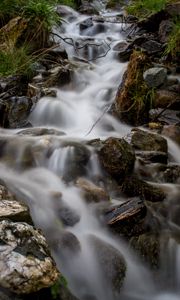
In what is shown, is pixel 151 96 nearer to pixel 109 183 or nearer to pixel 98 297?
pixel 109 183

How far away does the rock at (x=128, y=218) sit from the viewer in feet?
14.1

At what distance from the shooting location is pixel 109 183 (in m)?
5.16

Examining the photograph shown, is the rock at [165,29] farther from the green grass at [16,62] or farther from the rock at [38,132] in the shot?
the rock at [38,132]

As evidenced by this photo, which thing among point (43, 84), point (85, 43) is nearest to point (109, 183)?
point (43, 84)

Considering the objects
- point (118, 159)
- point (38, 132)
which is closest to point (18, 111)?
point (38, 132)

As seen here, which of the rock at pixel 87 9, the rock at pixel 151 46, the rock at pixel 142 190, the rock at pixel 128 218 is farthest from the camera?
the rock at pixel 87 9

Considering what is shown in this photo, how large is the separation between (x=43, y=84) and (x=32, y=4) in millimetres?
2197

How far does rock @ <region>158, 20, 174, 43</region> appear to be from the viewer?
381 inches

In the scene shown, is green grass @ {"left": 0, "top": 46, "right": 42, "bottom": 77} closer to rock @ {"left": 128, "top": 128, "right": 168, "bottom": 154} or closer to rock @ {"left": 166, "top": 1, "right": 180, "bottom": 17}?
rock @ {"left": 128, "top": 128, "right": 168, "bottom": 154}

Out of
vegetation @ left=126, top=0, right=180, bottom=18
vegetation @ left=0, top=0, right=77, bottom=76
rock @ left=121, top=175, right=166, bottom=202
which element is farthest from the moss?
vegetation @ left=126, top=0, right=180, bottom=18

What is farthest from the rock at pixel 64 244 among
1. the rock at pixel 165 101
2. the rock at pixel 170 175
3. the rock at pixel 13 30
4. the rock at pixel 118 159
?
the rock at pixel 13 30

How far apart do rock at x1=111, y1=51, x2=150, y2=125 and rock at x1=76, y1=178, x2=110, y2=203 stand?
84.4 inches

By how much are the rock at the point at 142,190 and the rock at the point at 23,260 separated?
2.05 meters

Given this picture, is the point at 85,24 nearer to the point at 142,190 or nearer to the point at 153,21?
the point at 153,21
